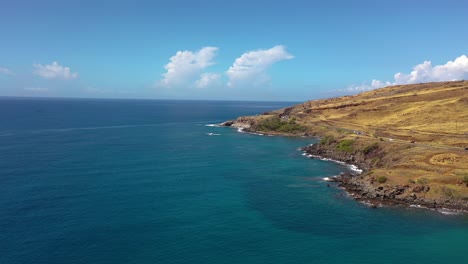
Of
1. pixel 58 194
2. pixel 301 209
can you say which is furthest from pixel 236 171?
pixel 58 194

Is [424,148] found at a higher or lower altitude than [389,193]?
higher

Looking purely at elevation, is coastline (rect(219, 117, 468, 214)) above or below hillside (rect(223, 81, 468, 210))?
below

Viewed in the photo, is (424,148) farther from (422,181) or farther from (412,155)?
(422,181)

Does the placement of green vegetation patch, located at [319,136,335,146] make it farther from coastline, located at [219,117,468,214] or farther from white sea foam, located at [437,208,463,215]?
white sea foam, located at [437,208,463,215]

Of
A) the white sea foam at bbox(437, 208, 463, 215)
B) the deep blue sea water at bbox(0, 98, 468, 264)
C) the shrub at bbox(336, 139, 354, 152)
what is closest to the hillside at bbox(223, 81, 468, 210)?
the shrub at bbox(336, 139, 354, 152)

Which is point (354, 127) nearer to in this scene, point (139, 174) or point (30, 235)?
point (139, 174)

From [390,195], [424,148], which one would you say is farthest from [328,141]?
[390,195]
